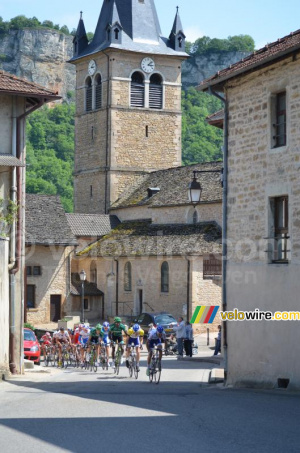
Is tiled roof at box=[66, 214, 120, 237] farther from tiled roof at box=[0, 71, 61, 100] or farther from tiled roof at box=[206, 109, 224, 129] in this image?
tiled roof at box=[0, 71, 61, 100]

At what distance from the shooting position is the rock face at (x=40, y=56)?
160750 mm

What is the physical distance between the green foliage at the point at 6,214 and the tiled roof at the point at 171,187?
28.0m

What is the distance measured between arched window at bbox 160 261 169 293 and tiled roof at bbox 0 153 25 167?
29462 millimetres

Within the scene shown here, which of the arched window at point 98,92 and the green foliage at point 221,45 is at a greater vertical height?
the green foliage at point 221,45

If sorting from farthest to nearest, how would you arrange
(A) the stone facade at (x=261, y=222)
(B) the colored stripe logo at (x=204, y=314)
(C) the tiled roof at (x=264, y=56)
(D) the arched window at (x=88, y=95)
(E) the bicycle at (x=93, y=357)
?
1. (D) the arched window at (x=88, y=95)
2. (B) the colored stripe logo at (x=204, y=314)
3. (E) the bicycle at (x=93, y=357)
4. (A) the stone facade at (x=261, y=222)
5. (C) the tiled roof at (x=264, y=56)

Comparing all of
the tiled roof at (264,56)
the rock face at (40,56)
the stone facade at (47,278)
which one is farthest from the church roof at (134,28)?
the rock face at (40,56)

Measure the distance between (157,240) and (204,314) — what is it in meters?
8.88

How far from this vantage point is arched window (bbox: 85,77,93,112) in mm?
69400

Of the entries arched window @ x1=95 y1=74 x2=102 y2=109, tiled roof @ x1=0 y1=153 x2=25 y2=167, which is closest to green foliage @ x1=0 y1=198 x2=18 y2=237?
tiled roof @ x1=0 y1=153 x2=25 y2=167

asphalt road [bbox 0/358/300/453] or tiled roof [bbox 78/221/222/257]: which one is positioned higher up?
tiled roof [bbox 78/221/222/257]

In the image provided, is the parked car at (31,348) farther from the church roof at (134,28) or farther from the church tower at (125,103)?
the church roof at (134,28)

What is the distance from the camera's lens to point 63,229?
185 feet

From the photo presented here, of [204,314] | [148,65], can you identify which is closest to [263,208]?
[204,314]

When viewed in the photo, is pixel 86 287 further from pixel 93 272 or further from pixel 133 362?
pixel 133 362
